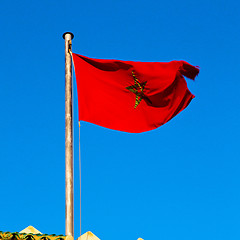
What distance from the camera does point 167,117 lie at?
1617 cm

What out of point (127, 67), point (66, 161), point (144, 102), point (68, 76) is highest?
point (127, 67)

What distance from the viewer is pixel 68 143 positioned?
39.3ft

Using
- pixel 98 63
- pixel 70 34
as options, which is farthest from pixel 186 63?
pixel 70 34

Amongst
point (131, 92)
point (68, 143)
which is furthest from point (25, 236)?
point (131, 92)

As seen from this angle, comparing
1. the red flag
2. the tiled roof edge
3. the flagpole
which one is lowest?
the tiled roof edge

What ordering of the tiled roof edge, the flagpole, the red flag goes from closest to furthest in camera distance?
1. the tiled roof edge
2. the flagpole
3. the red flag

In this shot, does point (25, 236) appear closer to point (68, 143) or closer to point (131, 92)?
point (68, 143)

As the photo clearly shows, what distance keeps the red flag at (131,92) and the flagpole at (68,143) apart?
0.80 m

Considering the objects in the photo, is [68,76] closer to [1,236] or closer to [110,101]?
[110,101]

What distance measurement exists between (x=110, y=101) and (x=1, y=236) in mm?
5780

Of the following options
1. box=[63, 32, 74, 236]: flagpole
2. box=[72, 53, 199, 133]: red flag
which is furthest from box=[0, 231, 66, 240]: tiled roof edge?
box=[72, 53, 199, 133]: red flag

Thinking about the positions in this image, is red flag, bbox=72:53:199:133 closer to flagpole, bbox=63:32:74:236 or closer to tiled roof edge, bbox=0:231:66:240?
flagpole, bbox=63:32:74:236

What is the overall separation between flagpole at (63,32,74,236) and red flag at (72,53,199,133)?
2.62 feet

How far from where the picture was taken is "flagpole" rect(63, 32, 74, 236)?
36.8ft
